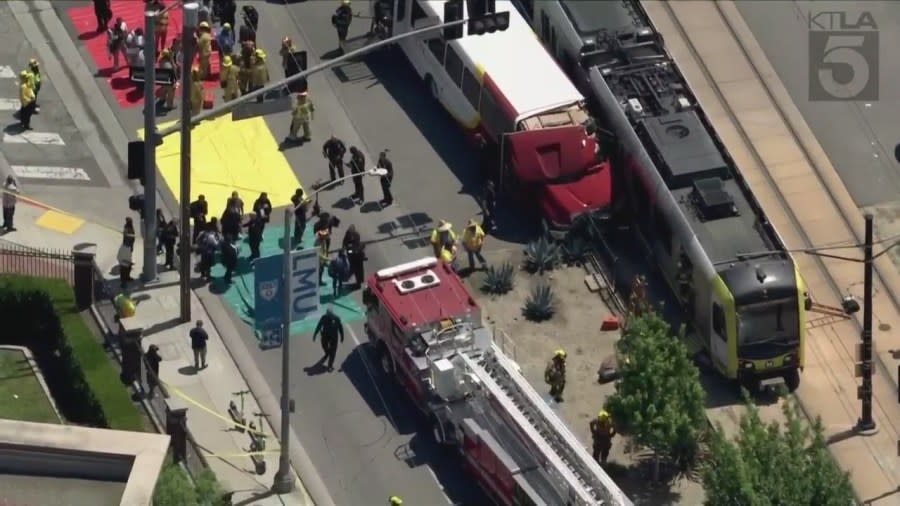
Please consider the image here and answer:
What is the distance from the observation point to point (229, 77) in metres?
56.1

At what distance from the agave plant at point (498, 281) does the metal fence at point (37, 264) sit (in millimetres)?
9074

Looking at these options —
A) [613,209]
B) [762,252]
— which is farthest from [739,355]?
[613,209]

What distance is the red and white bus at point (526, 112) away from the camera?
53.0 meters

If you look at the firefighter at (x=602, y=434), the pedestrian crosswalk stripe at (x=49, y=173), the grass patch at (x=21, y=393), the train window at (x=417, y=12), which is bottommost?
the firefighter at (x=602, y=434)

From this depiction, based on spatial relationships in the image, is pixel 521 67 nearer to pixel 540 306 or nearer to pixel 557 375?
pixel 540 306

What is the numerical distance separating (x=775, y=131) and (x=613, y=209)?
659cm

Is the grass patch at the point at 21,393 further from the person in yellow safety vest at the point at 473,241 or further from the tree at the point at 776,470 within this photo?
the tree at the point at 776,470

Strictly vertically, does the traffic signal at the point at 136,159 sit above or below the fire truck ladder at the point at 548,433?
above

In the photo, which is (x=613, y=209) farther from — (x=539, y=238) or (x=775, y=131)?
(x=775, y=131)

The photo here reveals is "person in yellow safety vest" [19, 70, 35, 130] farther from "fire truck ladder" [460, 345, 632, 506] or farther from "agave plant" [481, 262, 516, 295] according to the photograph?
"fire truck ladder" [460, 345, 632, 506]

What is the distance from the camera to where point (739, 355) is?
160 feet

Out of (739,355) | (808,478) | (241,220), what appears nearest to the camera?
(808,478)

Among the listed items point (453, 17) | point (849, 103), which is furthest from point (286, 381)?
point (849, 103)

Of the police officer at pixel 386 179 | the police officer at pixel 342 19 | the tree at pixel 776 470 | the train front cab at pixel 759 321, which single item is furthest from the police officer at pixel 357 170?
the tree at pixel 776 470
